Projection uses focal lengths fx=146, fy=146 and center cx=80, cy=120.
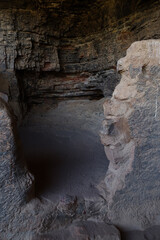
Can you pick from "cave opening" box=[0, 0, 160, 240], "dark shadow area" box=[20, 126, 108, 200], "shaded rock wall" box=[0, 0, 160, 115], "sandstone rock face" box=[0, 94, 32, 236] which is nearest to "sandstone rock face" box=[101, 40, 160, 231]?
A: "cave opening" box=[0, 0, 160, 240]

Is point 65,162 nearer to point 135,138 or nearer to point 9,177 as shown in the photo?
point 9,177

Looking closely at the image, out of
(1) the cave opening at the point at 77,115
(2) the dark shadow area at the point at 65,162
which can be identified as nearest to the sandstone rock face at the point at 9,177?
(1) the cave opening at the point at 77,115

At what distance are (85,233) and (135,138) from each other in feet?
3.30

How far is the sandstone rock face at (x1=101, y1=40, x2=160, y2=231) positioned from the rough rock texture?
196 mm

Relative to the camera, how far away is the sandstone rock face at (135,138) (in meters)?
1.35

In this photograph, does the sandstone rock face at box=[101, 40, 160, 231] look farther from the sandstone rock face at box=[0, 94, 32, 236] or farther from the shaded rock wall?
the shaded rock wall

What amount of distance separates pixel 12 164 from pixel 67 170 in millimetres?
1016

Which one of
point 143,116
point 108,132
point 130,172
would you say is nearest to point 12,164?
point 108,132

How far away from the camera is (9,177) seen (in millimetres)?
1279

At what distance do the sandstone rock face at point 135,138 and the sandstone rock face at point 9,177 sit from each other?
0.91 m

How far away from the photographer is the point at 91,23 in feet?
16.7

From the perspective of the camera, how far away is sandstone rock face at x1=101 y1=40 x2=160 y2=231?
135cm

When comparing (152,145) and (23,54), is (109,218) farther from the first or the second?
(23,54)

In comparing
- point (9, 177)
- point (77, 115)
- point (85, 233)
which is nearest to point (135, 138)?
point (85, 233)
